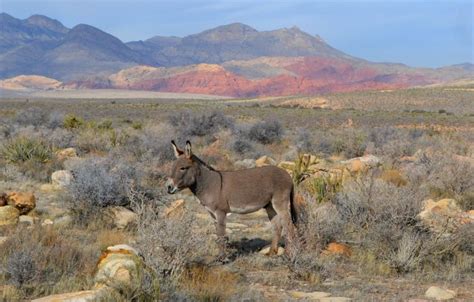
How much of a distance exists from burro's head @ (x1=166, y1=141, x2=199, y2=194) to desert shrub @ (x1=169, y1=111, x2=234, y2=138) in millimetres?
17652

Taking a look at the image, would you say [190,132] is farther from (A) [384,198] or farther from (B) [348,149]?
(A) [384,198]

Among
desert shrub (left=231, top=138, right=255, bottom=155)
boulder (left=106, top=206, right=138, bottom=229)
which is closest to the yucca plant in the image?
boulder (left=106, top=206, right=138, bottom=229)

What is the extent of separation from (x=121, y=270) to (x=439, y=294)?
373 centimetres

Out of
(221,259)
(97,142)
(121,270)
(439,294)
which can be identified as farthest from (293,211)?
(97,142)

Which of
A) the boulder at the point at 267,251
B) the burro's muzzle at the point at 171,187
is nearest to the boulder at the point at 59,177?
the burro's muzzle at the point at 171,187

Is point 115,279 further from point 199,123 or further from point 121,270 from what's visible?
point 199,123

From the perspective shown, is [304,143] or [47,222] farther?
[304,143]

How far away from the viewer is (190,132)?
2725cm

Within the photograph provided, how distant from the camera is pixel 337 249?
29.9 feet

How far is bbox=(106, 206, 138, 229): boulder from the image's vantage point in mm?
10750

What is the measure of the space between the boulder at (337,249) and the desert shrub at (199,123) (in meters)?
17.6

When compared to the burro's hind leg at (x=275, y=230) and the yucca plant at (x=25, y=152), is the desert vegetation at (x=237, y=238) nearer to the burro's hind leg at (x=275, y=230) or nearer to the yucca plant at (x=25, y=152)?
the burro's hind leg at (x=275, y=230)

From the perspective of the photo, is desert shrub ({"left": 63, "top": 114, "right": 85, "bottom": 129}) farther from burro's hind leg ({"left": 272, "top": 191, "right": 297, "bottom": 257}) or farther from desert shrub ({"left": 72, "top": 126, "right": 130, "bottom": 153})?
burro's hind leg ({"left": 272, "top": 191, "right": 297, "bottom": 257})

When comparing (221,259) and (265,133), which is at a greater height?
(221,259)
